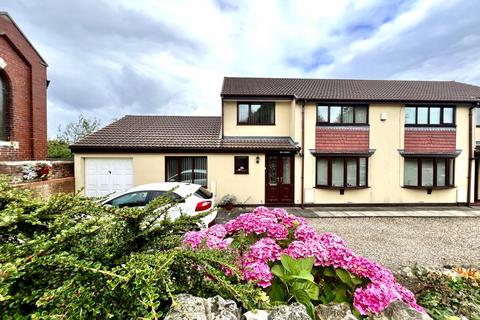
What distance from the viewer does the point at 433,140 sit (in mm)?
10820

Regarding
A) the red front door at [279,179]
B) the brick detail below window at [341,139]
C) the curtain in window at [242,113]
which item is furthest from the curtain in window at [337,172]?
the curtain in window at [242,113]

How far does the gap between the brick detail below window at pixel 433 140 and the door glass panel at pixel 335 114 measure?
368cm

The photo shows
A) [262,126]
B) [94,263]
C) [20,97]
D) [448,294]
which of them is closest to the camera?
[94,263]

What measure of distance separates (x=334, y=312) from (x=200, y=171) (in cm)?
933

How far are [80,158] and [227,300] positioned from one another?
36.2ft

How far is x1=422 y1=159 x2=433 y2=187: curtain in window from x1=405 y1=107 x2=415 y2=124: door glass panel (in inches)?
82.1

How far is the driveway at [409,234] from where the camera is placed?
17.4 feet

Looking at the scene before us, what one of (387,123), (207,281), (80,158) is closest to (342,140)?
(387,123)

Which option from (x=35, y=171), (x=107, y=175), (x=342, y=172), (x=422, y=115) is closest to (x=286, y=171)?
(x=342, y=172)

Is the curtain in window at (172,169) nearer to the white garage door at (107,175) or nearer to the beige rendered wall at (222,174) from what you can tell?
the beige rendered wall at (222,174)

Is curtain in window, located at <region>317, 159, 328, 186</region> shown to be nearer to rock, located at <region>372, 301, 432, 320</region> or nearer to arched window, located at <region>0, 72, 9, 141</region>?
rock, located at <region>372, 301, 432, 320</region>

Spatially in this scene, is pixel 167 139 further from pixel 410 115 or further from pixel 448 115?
pixel 448 115

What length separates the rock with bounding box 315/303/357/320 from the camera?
1.53 meters

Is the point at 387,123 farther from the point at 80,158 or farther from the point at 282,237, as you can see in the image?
the point at 80,158
